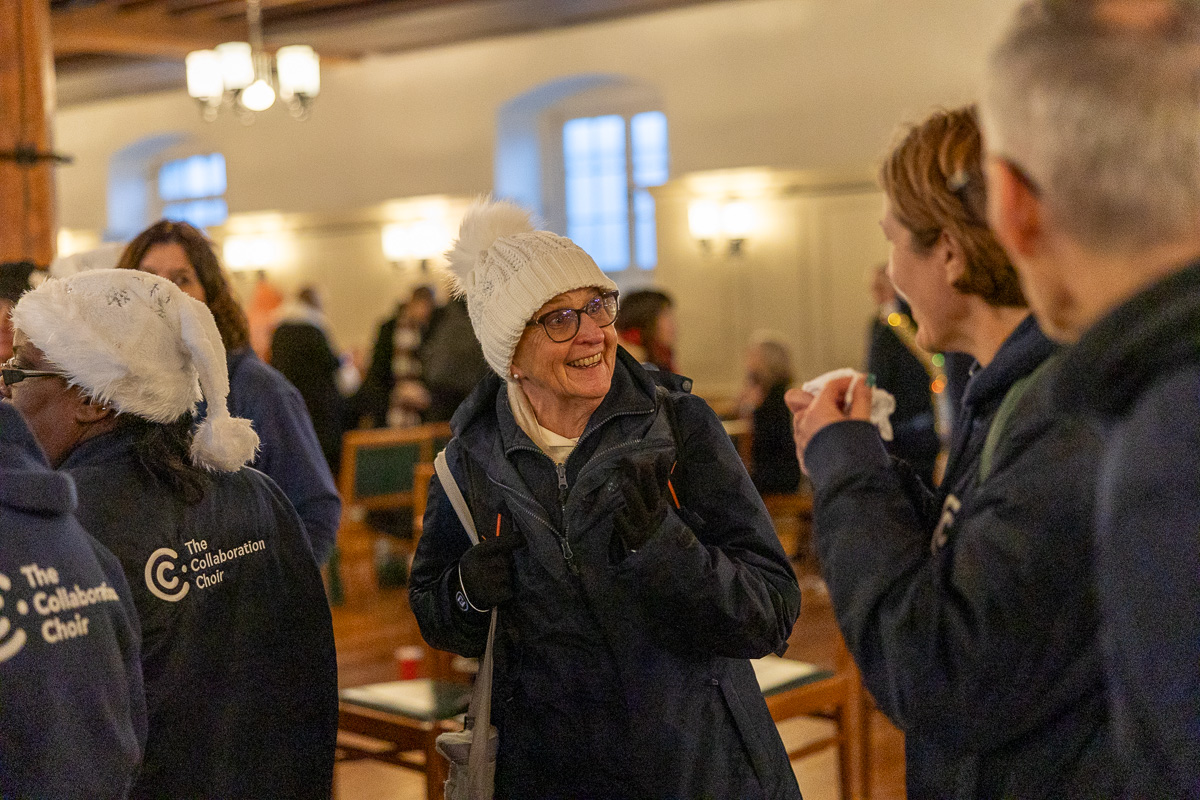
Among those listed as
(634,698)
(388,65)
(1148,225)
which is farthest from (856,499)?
(388,65)

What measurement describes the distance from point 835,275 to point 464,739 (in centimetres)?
775

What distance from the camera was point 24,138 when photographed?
3928mm

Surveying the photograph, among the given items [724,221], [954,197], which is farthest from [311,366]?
[954,197]

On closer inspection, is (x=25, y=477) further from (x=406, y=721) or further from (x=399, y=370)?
(x=399, y=370)

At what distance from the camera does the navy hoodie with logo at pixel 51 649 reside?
116 centimetres

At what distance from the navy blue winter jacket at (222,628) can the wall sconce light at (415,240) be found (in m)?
9.05

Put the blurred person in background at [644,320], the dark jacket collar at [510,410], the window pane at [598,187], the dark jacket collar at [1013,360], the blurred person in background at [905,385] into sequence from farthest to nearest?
the window pane at [598,187] < the blurred person in background at [905,385] < the blurred person in background at [644,320] < the dark jacket collar at [510,410] < the dark jacket collar at [1013,360]

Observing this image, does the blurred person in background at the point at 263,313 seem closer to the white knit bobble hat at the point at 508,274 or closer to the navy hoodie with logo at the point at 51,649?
the white knit bobble hat at the point at 508,274

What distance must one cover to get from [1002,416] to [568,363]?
0.82 metres

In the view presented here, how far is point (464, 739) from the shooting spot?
1.79m

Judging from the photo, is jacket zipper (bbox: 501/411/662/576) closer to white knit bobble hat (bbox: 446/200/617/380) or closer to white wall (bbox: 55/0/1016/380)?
white knit bobble hat (bbox: 446/200/617/380)

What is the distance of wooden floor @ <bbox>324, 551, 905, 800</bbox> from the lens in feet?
11.7

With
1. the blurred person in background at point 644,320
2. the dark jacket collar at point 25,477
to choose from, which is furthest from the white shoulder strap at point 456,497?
the blurred person in background at point 644,320

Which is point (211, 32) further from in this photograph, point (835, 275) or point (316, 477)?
point (316, 477)
